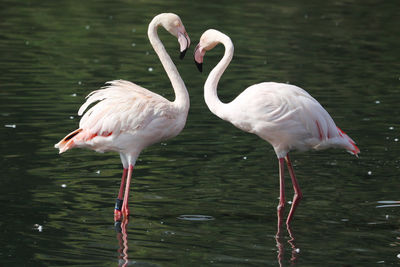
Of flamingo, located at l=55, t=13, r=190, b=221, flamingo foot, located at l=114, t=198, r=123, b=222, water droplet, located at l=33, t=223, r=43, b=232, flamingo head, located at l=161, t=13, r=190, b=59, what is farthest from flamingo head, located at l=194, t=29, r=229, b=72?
water droplet, located at l=33, t=223, r=43, b=232

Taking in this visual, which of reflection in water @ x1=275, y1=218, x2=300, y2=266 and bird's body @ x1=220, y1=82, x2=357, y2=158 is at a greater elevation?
bird's body @ x1=220, y1=82, x2=357, y2=158

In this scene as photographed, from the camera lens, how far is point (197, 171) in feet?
29.3

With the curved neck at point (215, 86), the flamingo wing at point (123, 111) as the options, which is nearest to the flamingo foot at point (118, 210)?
the flamingo wing at point (123, 111)

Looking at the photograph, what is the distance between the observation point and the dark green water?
6703 millimetres

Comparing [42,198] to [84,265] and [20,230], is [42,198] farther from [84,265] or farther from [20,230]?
[84,265]

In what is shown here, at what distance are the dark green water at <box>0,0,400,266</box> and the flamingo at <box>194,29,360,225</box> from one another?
25.6 inches

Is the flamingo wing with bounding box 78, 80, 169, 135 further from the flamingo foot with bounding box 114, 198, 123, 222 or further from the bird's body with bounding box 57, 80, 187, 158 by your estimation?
the flamingo foot with bounding box 114, 198, 123, 222

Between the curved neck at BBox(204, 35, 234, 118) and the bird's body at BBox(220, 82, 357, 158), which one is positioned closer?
the bird's body at BBox(220, 82, 357, 158)

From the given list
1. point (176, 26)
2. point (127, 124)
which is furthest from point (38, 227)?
point (176, 26)

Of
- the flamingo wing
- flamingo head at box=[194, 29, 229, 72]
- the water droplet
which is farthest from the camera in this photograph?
flamingo head at box=[194, 29, 229, 72]

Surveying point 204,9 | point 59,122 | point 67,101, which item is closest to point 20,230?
point 59,122

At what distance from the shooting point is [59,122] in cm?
1068

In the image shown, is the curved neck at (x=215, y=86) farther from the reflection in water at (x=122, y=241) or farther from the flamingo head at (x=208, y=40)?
the reflection in water at (x=122, y=241)

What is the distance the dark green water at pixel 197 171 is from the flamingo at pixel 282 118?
65 cm
